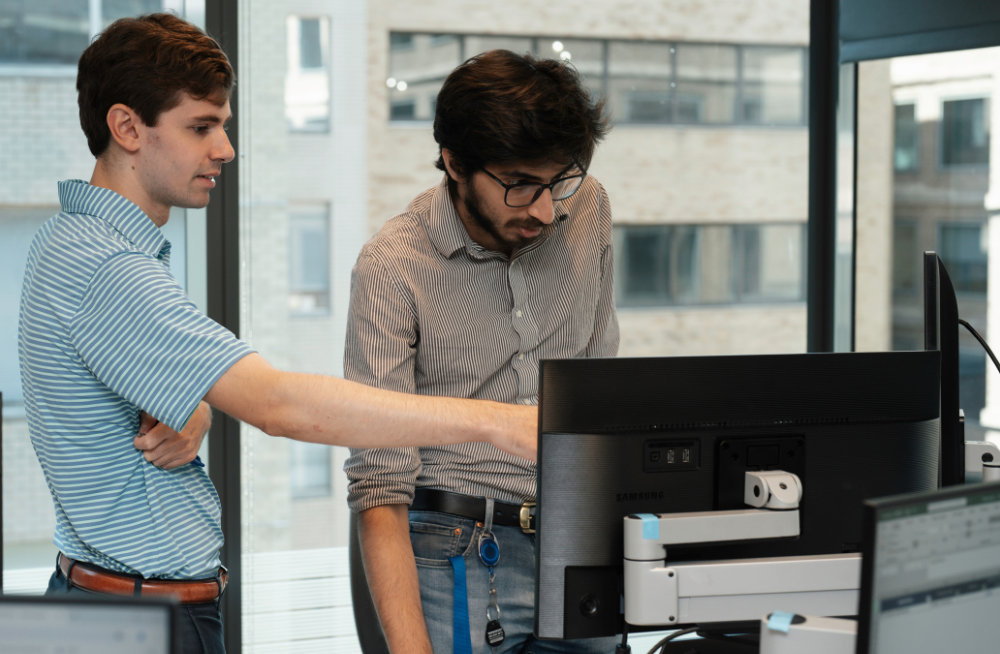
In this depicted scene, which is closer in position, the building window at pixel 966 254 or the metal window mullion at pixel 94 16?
the metal window mullion at pixel 94 16

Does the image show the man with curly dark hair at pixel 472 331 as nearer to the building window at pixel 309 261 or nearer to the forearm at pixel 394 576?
the forearm at pixel 394 576

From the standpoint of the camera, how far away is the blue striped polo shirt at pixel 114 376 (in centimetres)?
121

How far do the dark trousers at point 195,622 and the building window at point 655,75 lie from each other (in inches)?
73.6

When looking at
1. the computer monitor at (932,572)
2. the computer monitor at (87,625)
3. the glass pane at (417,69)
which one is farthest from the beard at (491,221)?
the glass pane at (417,69)

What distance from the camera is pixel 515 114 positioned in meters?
1.54

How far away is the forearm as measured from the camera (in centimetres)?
142

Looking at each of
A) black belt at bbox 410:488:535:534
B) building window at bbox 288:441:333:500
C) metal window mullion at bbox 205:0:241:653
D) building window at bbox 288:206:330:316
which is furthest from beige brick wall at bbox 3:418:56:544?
black belt at bbox 410:488:535:534

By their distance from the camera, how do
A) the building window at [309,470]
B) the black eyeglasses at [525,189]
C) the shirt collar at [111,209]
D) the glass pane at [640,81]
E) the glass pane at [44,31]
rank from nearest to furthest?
1. the shirt collar at [111,209]
2. the black eyeglasses at [525,189]
3. the glass pane at [44,31]
4. the building window at [309,470]
5. the glass pane at [640,81]

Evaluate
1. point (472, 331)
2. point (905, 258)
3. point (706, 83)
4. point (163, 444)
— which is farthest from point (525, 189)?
point (905, 258)

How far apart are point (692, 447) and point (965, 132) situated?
2363 millimetres

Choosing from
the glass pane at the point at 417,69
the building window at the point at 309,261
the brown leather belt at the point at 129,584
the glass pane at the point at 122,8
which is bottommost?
the brown leather belt at the point at 129,584

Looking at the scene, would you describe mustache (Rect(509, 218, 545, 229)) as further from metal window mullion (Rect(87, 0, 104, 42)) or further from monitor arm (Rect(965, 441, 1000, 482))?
metal window mullion (Rect(87, 0, 104, 42))

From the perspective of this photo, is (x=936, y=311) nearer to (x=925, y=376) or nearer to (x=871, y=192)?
(x=925, y=376)

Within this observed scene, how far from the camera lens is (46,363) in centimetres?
126
